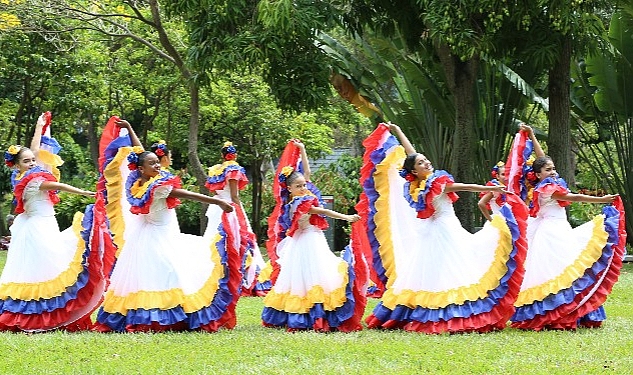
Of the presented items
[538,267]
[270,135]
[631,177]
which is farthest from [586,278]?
[270,135]

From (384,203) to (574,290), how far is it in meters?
1.96

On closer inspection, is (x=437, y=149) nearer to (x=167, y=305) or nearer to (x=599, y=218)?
(x=599, y=218)

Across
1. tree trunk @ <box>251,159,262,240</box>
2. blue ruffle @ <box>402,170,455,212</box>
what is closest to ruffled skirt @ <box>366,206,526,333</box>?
blue ruffle @ <box>402,170,455,212</box>

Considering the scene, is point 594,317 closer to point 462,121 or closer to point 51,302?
point 51,302

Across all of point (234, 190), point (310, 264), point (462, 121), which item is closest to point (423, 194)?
point (310, 264)

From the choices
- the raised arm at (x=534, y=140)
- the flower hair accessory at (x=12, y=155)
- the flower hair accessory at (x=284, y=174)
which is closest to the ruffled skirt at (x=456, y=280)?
the raised arm at (x=534, y=140)

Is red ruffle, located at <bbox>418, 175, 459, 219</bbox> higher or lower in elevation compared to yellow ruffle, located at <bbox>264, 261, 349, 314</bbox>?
higher

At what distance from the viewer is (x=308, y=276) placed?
930 centimetres

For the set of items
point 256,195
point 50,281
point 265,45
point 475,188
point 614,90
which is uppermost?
point 614,90

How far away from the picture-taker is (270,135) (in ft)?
73.9

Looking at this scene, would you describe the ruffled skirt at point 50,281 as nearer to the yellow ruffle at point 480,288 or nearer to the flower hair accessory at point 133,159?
the flower hair accessory at point 133,159

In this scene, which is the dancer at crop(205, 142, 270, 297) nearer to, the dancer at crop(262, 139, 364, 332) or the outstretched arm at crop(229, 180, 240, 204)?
the outstretched arm at crop(229, 180, 240, 204)

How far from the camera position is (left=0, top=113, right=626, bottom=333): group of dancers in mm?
8930

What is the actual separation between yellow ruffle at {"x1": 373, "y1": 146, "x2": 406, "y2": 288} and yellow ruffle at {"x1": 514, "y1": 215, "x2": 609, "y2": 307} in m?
1.34
